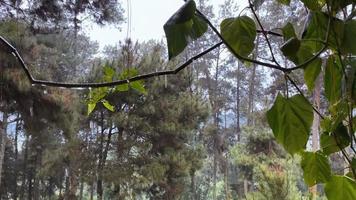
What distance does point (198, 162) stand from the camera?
7.10m

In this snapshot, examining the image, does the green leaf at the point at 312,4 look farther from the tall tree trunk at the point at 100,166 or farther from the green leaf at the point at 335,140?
the tall tree trunk at the point at 100,166

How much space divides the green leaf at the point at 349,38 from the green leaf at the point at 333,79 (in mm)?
18

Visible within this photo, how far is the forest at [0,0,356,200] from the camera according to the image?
22 centimetres

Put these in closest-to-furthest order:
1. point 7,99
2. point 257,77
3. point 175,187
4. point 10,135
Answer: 1. point 7,99
2. point 175,187
3. point 10,135
4. point 257,77

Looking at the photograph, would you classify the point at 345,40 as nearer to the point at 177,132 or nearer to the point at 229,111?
the point at 177,132

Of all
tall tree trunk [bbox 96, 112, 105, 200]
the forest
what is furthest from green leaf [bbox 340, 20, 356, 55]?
tall tree trunk [bbox 96, 112, 105, 200]

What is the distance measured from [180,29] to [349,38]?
0.09 m

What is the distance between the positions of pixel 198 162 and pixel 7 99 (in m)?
3.23

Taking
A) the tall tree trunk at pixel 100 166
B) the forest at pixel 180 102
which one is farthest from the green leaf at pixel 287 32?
the tall tree trunk at pixel 100 166

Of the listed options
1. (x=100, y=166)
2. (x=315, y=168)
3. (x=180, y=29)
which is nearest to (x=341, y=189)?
(x=315, y=168)

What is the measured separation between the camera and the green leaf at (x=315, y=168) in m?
0.25

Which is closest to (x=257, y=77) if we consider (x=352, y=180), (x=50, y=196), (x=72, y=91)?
(x=50, y=196)

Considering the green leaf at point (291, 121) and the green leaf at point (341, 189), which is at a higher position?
the green leaf at point (291, 121)

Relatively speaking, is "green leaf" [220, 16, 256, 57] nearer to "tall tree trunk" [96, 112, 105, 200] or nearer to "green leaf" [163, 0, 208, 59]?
"green leaf" [163, 0, 208, 59]
